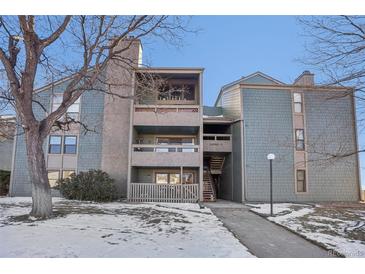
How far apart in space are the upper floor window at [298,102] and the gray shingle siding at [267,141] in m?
0.43

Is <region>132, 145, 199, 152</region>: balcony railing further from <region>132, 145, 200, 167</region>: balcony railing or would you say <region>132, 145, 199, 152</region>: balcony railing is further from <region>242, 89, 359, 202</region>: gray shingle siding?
<region>242, 89, 359, 202</region>: gray shingle siding

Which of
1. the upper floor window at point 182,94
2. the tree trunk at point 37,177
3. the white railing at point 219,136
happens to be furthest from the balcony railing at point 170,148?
the tree trunk at point 37,177

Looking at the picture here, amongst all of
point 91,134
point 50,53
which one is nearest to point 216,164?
point 91,134

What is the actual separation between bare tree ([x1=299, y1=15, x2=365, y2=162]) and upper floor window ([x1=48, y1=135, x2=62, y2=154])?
14.3m

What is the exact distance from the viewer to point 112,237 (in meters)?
A: 6.12

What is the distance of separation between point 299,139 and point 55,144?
14.7 meters

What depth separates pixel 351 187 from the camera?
15680mm

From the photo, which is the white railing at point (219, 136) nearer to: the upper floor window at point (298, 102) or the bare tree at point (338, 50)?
the upper floor window at point (298, 102)

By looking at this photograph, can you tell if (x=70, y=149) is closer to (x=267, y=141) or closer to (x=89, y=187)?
(x=89, y=187)

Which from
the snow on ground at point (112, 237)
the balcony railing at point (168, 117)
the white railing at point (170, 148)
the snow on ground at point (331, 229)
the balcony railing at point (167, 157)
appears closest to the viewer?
the snow on ground at point (112, 237)

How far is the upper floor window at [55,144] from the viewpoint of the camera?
647 inches

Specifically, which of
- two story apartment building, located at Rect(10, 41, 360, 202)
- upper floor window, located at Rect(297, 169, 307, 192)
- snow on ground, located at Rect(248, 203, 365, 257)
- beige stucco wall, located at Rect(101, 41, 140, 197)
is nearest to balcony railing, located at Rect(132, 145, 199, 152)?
two story apartment building, located at Rect(10, 41, 360, 202)
